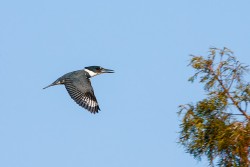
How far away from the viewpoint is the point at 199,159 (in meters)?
5.85

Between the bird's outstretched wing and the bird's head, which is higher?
the bird's head

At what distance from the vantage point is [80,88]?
1188 cm

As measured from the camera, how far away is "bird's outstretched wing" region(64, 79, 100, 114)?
1174cm

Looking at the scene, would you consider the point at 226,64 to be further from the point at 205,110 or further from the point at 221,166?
the point at 221,166

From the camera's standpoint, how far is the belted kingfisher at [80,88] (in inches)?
463

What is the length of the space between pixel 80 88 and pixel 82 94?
0.44 ft

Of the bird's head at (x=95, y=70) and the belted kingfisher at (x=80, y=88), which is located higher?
the bird's head at (x=95, y=70)

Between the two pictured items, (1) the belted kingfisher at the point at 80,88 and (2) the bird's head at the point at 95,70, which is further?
(2) the bird's head at the point at 95,70

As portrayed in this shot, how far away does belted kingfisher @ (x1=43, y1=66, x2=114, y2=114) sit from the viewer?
11758 mm

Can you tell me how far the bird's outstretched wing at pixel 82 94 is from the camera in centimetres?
1174

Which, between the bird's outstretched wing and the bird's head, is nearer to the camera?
the bird's outstretched wing

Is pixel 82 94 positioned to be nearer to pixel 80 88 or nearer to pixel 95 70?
pixel 80 88

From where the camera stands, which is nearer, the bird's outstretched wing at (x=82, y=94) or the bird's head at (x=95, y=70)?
the bird's outstretched wing at (x=82, y=94)

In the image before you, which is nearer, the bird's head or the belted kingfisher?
the belted kingfisher
